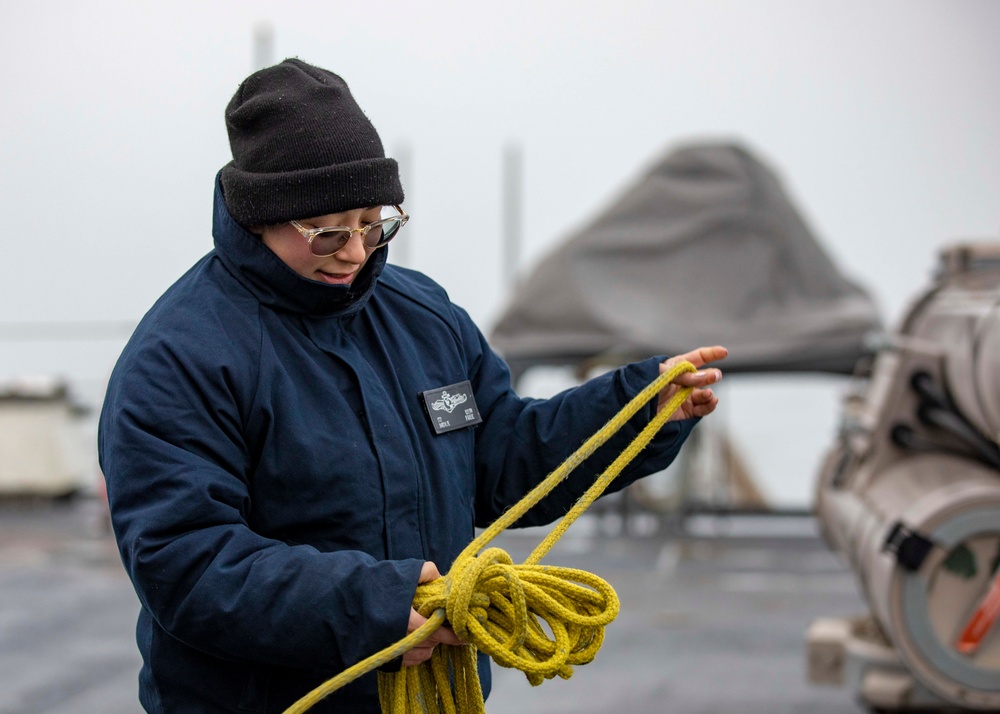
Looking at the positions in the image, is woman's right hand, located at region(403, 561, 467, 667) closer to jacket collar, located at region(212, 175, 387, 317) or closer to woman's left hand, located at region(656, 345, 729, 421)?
jacket collar, located at region(212, 175, 387, 317)

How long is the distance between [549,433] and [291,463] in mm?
516

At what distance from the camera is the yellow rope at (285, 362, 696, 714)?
5.52ft

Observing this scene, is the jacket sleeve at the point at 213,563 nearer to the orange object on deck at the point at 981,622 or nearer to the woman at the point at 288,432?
the woman at the point at 288,432

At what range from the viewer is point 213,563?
1.61 meters

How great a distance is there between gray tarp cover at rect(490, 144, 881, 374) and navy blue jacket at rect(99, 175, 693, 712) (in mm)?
5434

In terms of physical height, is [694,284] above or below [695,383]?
below

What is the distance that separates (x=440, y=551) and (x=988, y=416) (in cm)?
277

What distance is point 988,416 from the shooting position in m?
4.05

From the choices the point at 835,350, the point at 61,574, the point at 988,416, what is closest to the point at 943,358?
the point at 988,416

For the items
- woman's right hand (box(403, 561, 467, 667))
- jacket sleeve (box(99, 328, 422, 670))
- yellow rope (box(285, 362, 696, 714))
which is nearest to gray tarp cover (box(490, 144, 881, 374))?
yellow rope (box(285, 362, 696, 714))

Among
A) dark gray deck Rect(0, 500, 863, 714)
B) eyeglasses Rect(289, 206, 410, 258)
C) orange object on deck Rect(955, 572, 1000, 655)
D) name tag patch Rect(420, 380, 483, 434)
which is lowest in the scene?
dark gray deck Rect(0, 500, 863, 714)

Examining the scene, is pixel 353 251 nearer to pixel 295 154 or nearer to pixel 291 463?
pixel 295 154

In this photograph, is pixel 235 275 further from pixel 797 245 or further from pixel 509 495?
pixel 797 245

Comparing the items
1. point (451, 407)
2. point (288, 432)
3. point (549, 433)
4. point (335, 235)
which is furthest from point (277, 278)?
point (549, 433)
